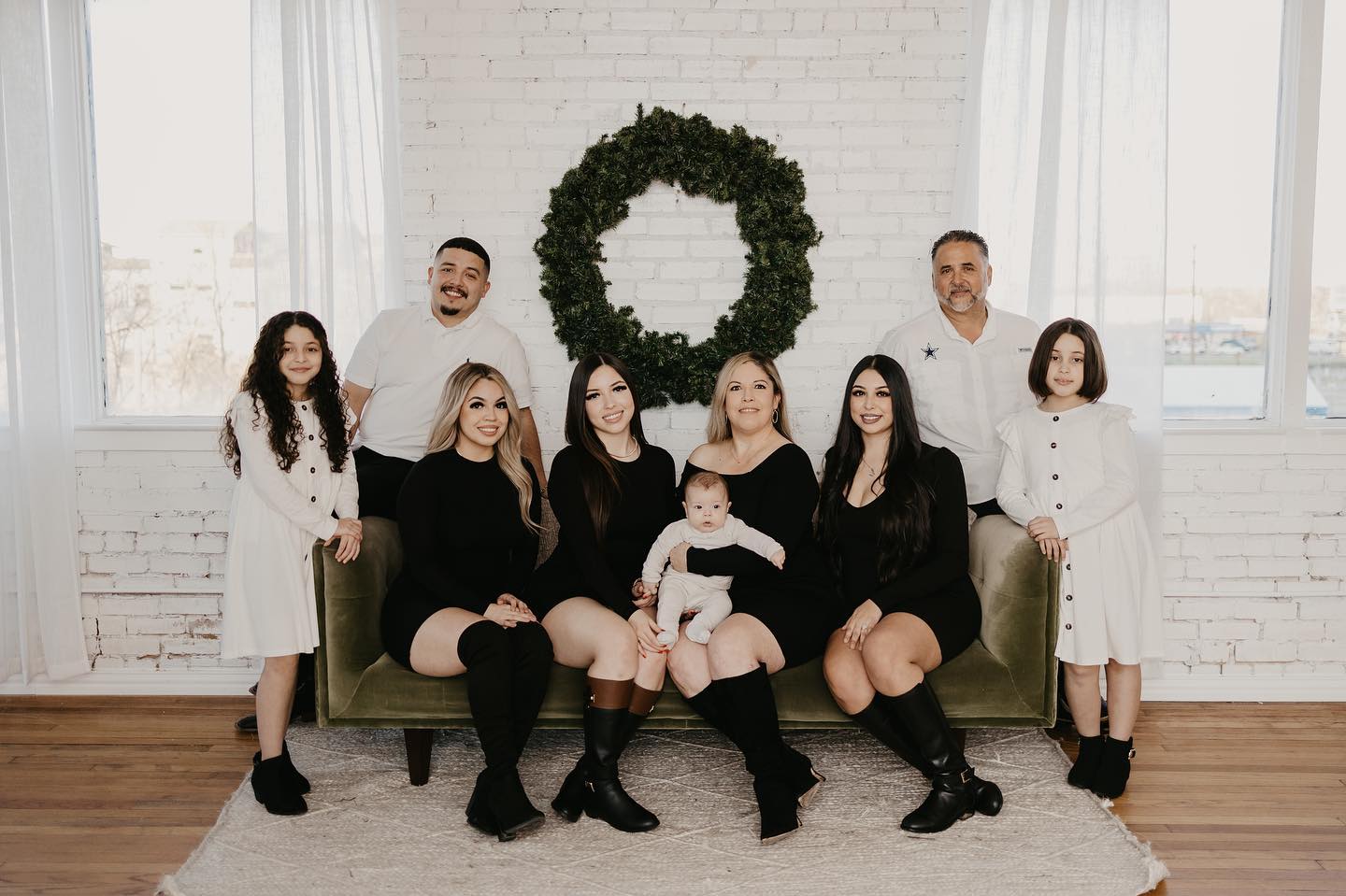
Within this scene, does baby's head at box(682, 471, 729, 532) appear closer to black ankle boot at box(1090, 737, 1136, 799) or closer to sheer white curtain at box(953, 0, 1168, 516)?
black ankle boot at box(1090, 737, 1136, 799)

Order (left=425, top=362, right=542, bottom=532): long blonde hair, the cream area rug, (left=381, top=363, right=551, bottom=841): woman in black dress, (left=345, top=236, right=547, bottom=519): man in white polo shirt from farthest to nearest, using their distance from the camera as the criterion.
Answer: (left=345, top=236, right=547, bottom=519): man in white polo shirt < (left=425, top=362, right=542, bottom=532): long blonde hair < (left=381, top=363, right=551, bottom=841): woman in black dress < the cream area rug

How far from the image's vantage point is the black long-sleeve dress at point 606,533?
2760 millimetres

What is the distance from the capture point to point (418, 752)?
2.76m

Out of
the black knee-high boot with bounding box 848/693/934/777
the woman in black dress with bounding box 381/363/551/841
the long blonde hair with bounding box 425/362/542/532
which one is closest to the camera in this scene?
the woman in black dress with bounding box 381/363/551/841

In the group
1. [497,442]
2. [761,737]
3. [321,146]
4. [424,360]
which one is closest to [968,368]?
[761,737]

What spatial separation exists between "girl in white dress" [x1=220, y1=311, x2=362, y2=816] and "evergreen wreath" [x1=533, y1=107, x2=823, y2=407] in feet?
3.40

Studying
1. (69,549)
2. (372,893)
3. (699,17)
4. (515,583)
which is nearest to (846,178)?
(699,17)

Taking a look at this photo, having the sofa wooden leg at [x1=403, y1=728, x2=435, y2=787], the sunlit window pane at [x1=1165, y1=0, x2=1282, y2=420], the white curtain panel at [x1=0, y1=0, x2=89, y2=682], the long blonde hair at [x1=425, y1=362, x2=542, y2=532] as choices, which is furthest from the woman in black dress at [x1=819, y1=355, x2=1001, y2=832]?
the white curtain panel at [x1=0, y1=0, x2=89, y2=682]

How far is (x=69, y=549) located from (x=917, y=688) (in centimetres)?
302

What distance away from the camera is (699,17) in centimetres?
349

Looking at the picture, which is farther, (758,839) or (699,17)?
(699,17)

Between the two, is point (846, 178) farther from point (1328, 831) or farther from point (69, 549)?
point (69, 549)

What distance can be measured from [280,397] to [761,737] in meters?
1.60

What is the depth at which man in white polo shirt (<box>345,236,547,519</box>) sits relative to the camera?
3291 mm
